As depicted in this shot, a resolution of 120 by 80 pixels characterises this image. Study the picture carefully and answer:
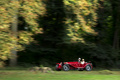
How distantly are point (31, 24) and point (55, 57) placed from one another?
36.1ft

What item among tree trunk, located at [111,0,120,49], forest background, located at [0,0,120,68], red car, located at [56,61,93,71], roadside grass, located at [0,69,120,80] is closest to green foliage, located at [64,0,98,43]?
forest background, located at [0,0,120,68]

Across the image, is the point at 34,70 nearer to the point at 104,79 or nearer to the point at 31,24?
the point at 31,24

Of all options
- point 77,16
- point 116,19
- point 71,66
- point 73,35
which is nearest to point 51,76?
point 73,35

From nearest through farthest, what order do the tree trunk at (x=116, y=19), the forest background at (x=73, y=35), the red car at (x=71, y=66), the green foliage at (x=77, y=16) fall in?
1. the green foliage at (x=77, y=16)
2. the forest background at (x=73, y=35)
3. the red car at (x=71, y=66)
4. the tree trunk at (x=116, y=19)

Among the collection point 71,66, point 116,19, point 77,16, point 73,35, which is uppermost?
point 77,16

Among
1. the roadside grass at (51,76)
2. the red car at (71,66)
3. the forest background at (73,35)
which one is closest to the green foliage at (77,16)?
the forest background at (73,35)

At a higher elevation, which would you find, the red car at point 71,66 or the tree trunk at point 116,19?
the tree trunk at point 116,19

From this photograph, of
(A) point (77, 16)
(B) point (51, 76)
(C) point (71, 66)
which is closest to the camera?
(B) point (51, 76)

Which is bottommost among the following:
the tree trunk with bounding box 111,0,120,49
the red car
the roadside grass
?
the red car

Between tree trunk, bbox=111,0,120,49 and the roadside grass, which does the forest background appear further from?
the roadside grass

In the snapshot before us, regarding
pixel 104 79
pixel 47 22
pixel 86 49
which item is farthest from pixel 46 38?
pixel 104 79

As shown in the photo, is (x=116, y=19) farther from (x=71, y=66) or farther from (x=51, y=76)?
(x=51, y=76)

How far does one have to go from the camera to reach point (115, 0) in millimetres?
20625

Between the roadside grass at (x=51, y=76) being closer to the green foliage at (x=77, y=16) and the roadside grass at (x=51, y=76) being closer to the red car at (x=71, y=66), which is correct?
the green foliage at (x=77, y=16)
